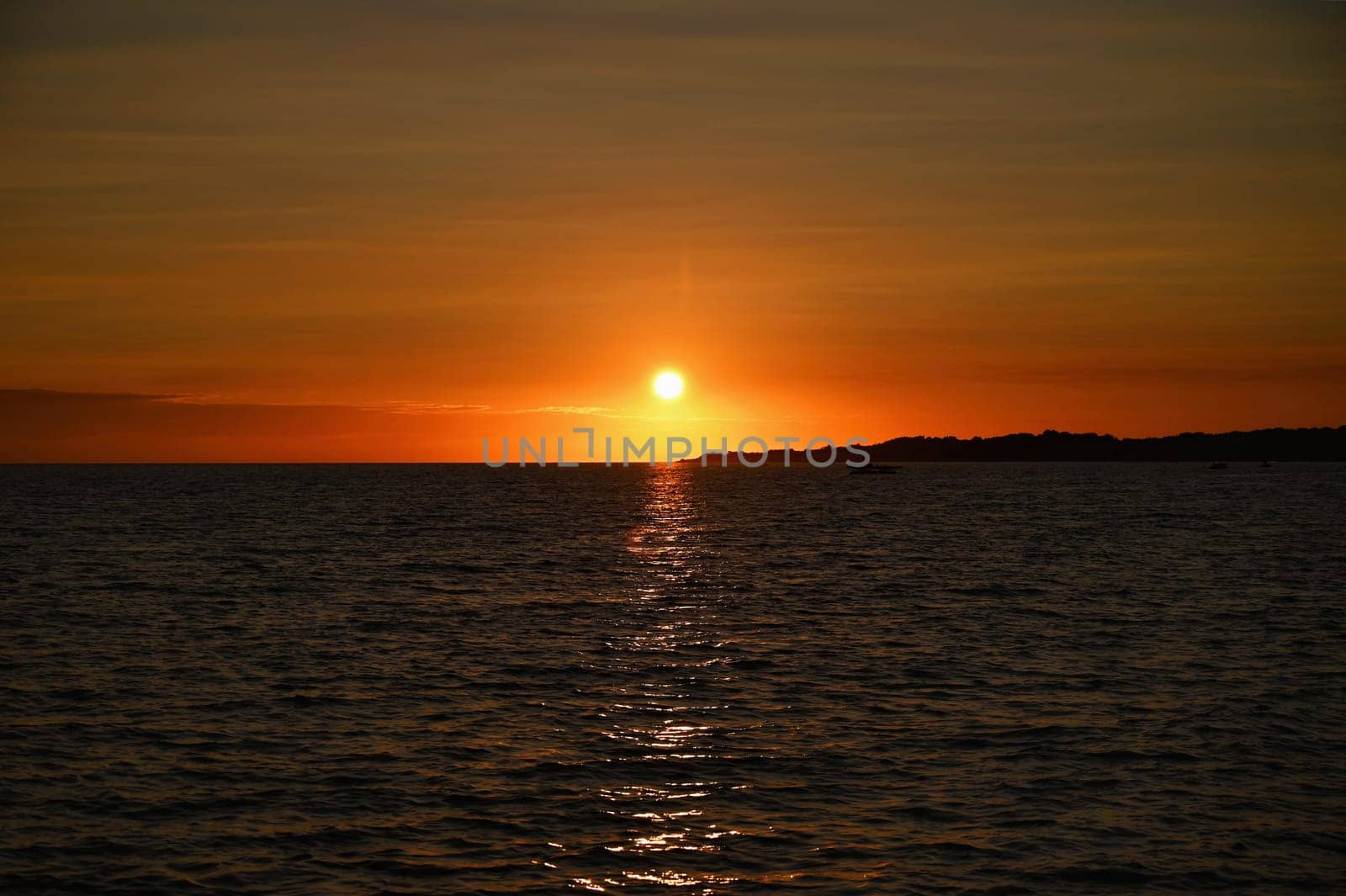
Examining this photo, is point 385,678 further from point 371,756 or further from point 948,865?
point 948,865

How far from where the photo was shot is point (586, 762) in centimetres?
2406

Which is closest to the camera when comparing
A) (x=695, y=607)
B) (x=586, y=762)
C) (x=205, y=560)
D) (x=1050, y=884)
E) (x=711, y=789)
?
(x=1050, y=884)

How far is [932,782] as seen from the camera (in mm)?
22547

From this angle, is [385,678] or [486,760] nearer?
[486,760]

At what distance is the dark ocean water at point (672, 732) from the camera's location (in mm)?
18781

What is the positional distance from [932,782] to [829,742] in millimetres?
3277

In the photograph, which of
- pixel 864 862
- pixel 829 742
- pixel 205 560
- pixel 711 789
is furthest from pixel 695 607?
pixel 205 560

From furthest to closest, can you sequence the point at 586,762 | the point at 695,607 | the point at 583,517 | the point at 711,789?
1. the point at 583,517
2. the point at 695,607
3. the point at 586,762
4. the point at 711,789

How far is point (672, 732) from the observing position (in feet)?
87.1

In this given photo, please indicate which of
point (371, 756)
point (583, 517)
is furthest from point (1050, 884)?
point (583, 517)

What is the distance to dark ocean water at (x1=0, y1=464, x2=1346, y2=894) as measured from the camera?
61.6 feet

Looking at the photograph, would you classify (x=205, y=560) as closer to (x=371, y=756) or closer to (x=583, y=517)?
(x=371, y=756)

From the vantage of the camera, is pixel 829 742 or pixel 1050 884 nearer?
pixel 1050 884

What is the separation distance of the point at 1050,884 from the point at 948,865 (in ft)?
5.02
